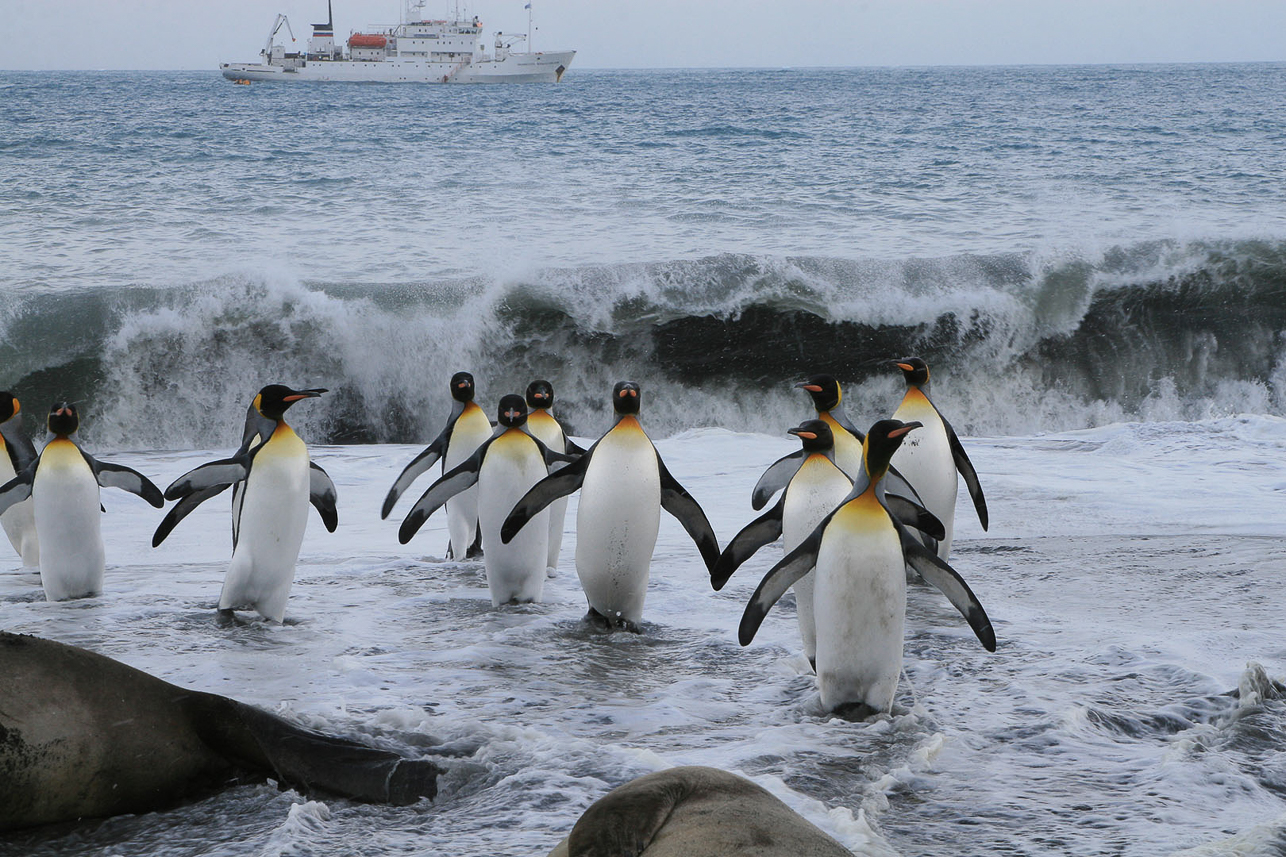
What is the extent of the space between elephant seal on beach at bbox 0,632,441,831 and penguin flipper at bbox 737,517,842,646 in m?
1.11

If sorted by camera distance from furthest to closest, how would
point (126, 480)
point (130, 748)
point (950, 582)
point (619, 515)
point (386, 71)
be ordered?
point (386, 71)
point (126, 480)
point (619, 515)
point (950, 582)
point (130, 748)

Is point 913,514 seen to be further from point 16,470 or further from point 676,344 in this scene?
point 676,344

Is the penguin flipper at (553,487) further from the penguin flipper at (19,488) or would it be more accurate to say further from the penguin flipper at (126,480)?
the penguin flipper at (19,488)

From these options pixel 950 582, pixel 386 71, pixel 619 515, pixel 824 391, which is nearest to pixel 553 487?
pixel 619 515

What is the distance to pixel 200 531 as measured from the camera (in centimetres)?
614

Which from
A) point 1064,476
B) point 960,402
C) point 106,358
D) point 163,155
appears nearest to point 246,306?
point 106,358

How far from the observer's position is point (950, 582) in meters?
3.40

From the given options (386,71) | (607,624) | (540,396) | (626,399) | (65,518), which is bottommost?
(607,624)

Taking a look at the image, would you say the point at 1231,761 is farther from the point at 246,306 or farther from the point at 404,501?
the point at 246,306

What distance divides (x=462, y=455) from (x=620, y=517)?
4.73ft

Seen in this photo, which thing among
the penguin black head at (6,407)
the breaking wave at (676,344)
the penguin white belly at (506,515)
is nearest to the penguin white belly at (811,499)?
the penguin white belly at (506,515)

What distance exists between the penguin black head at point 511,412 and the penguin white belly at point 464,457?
29.2 inches

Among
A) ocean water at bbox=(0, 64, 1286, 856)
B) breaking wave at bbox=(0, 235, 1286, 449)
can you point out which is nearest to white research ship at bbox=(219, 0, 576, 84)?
ocean water at bbox=(0, 64, 1286, 856)

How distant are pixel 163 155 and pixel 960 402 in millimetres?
18411
